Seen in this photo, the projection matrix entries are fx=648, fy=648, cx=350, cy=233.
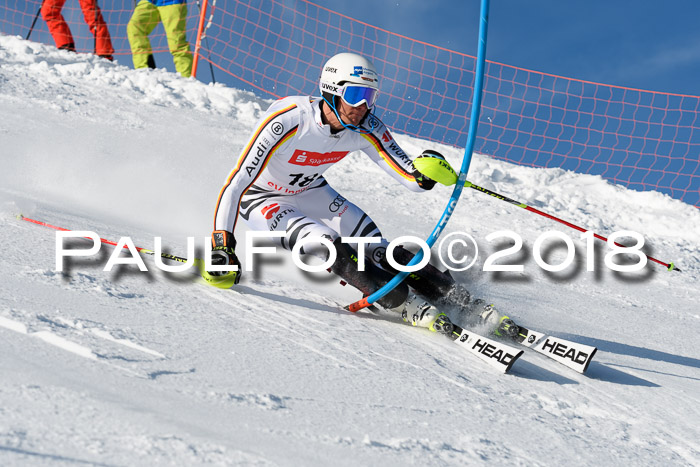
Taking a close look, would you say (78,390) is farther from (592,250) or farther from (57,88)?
(57,88)

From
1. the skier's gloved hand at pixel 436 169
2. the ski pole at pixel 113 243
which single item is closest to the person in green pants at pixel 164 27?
the ski pole at pixel 113 243

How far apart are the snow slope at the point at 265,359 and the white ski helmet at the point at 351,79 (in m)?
1.10

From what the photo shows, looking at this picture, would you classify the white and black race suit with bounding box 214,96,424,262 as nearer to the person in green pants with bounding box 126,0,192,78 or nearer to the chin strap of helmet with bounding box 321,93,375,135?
the chin strap of helmet with bounding box 321,93,375,135

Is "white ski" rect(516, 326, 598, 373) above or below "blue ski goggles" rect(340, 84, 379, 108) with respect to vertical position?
below

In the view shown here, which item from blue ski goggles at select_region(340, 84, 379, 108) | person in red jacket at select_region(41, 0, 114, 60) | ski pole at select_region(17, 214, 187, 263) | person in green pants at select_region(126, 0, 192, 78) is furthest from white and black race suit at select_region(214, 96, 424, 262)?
person in red jacket at select_region(41, 0, 114, 60)

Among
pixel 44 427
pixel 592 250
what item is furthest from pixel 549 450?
pixel 592 250

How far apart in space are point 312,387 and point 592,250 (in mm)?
5692

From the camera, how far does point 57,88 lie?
8070mm

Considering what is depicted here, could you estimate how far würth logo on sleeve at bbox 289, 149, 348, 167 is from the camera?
366 cm

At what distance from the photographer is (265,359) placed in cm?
231

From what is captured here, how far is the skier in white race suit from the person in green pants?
6.22 m

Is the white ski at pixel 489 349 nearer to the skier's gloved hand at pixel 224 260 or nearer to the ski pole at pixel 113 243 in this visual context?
the skier's gloved hand at pixel 224 260

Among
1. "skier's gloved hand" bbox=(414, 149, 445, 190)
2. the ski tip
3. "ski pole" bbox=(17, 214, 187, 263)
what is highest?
"skier's gloved hand" bbox=(414, 149, 445, 190)

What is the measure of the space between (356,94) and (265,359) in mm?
1668
